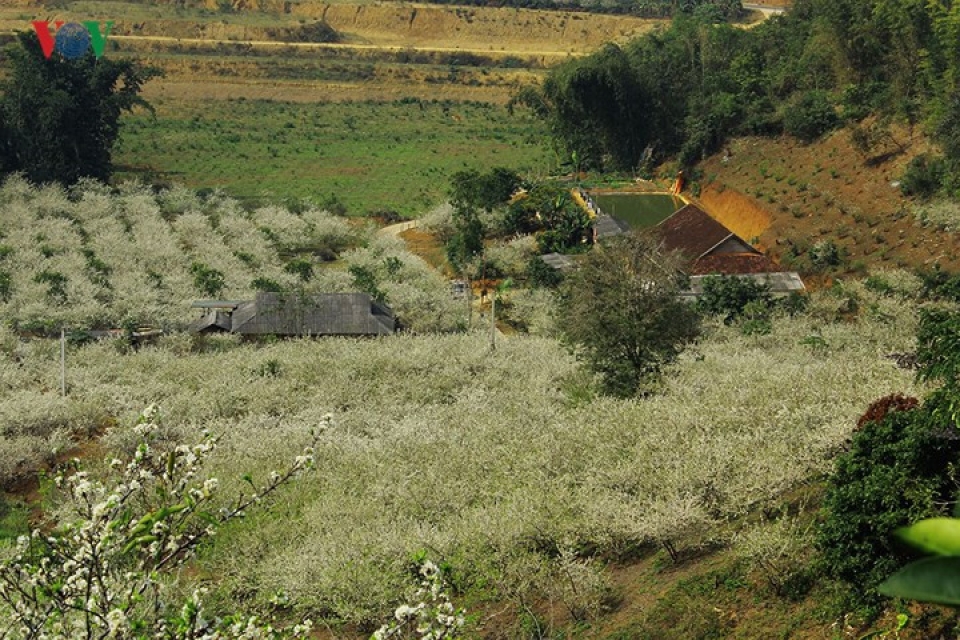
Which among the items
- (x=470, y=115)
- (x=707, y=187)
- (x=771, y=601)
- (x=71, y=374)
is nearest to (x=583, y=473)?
(x=771, y=601)

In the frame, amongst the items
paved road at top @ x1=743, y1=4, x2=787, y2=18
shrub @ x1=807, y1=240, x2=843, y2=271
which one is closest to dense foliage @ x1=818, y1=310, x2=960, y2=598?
shrub @ x1=807, y1=240, x2=843, y2=271

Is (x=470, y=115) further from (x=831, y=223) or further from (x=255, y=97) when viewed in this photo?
(x=831, y=223)

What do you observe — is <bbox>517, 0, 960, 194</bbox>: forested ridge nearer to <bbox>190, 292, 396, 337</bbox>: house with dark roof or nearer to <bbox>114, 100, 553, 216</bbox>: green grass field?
<bbox>114, 100, 553, 216</bbox>: green grass field

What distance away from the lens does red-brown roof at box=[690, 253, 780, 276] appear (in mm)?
34656

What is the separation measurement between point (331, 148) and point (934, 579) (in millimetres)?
62432

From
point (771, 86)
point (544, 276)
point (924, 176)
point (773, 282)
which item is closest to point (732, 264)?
point (773, 282)

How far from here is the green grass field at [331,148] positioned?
173 feet

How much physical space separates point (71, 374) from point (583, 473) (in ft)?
50.1

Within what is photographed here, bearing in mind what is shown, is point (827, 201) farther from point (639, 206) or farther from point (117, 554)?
point (117, 554)

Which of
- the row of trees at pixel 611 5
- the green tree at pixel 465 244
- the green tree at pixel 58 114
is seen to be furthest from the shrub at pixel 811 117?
the row of trees at pixel 611 5

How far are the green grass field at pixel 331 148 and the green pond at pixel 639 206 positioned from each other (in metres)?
8.04

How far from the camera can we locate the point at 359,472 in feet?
56.9

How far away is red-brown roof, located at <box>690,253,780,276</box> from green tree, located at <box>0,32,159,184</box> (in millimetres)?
28072

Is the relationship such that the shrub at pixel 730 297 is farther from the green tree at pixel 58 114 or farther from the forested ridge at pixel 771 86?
the green tree at pixel 58 114
